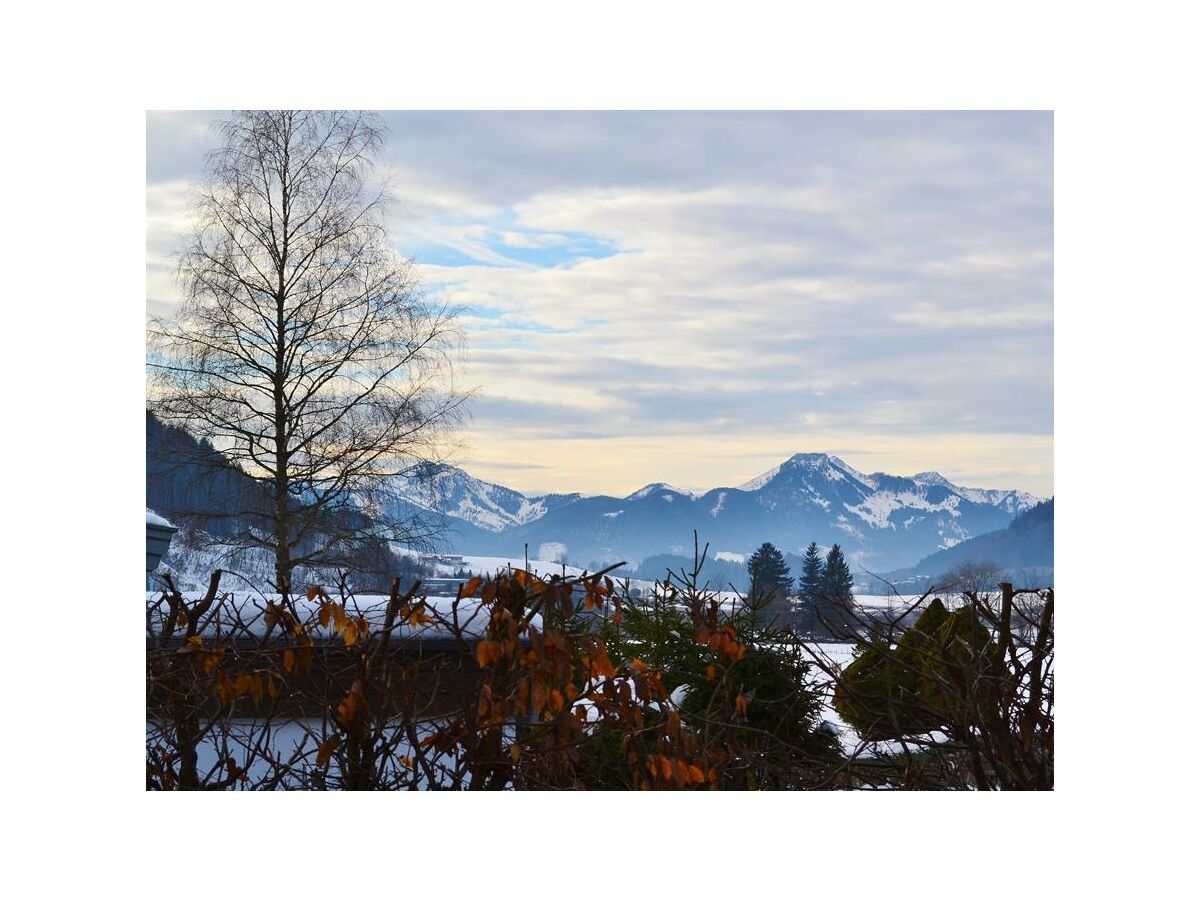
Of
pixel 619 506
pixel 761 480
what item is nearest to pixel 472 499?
pixel 619 506

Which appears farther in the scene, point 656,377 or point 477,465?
point 656,377

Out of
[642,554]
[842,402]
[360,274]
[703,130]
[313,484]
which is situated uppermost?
[703,130]

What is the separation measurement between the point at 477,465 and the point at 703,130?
166 inches

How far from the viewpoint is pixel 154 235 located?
11.0 m

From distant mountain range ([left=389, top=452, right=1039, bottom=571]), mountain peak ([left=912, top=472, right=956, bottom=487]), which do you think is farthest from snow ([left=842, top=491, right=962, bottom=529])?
mountain peak ([left=912, top=472, right=956, bottom=487])

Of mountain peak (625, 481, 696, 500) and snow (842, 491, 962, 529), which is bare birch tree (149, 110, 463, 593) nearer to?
mountain peak (625, 481, 696, 500)

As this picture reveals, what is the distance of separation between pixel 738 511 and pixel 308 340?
544 cm

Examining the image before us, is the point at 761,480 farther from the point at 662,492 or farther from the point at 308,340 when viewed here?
the point at 308,340

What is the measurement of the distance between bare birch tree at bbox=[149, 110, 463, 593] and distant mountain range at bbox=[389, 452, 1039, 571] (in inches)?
26.3
